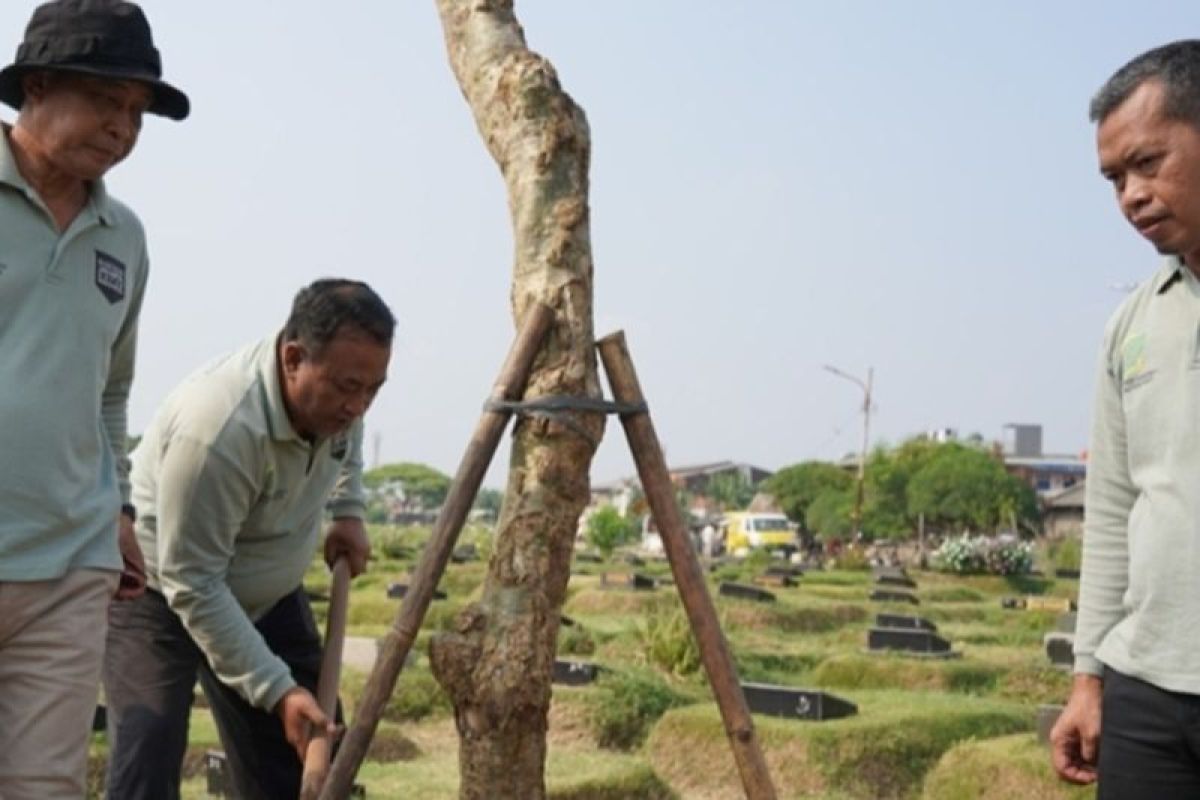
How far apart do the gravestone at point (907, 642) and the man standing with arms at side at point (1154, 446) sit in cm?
933

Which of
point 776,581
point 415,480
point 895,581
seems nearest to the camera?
point 776,581

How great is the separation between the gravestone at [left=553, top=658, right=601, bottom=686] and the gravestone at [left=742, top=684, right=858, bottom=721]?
4.07 feet

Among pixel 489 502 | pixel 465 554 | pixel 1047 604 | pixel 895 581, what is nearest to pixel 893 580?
pixel 895 581

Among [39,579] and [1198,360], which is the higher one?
[1198,360]

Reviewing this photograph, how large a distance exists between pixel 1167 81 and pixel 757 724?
18.4ft

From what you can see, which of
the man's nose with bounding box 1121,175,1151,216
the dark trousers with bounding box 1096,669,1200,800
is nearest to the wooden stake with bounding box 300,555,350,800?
the dark trousers with bounding box 1096,669,1200,800

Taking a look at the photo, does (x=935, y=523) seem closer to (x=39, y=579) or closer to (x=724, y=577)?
(x=724, y=577)

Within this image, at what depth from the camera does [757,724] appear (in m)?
8.10

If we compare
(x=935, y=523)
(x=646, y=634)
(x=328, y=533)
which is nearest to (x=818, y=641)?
(x=646, y=634)

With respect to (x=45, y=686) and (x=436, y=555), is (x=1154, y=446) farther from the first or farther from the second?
(x=45, y=686)

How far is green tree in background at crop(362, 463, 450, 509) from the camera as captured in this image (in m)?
81.8

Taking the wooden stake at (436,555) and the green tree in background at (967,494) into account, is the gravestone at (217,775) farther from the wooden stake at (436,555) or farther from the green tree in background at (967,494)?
the green tree in background at (967,494)

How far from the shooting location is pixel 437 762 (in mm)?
7914

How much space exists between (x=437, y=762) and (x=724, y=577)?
1496 cm
